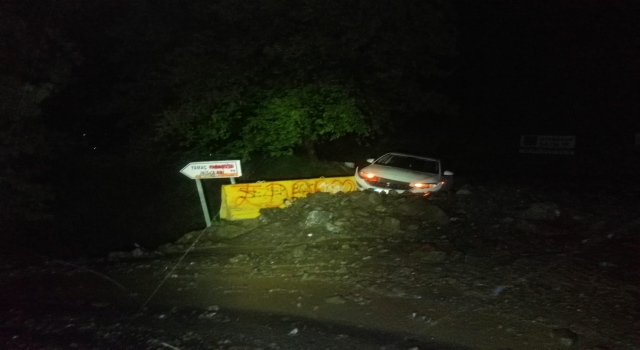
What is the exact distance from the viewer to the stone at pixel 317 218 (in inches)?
474

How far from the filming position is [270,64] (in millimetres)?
16281

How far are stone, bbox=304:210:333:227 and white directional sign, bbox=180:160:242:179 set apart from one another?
2239 millimetres

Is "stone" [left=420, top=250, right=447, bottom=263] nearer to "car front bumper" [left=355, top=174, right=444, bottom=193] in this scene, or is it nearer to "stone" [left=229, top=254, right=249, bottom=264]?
"stone" [left=229, top=254, right=249, bottom=264]

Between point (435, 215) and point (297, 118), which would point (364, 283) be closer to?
point (435, 215)

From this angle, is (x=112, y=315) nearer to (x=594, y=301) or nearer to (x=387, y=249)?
(x=387, y=249)

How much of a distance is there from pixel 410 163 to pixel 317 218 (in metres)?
4.13

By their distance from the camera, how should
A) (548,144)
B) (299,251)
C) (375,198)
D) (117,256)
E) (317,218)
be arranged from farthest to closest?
(548,144) → (375,198) → (117,256) → (317,218) → (299,251)

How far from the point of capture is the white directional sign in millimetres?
13484

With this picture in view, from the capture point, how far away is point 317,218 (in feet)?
39.8

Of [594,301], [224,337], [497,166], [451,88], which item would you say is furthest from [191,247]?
[451,88]

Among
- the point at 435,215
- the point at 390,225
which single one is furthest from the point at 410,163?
the point at 390,225

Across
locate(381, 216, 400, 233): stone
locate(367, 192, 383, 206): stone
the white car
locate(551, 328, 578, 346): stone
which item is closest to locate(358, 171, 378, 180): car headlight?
the white car

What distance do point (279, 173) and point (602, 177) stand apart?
42.2 feet

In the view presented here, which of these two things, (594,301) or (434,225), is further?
(434,225)
